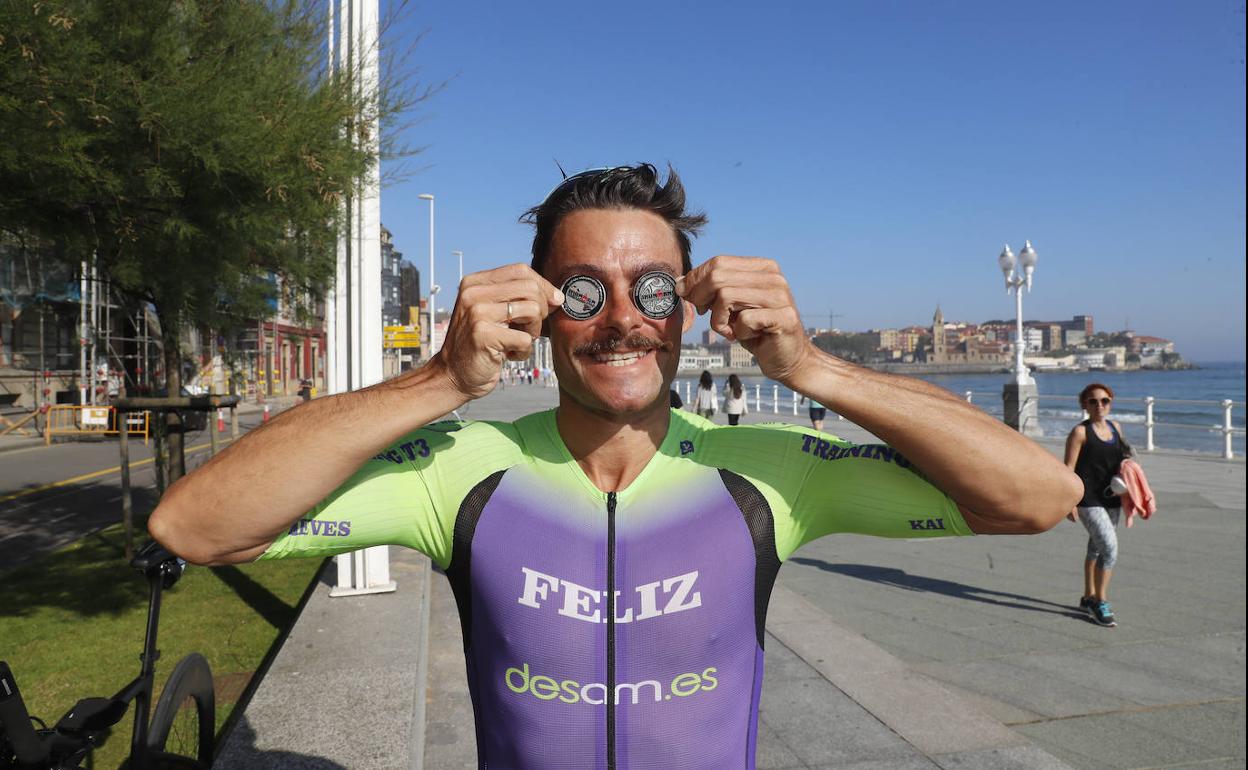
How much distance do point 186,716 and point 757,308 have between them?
3.34m

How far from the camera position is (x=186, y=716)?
354 centimetres

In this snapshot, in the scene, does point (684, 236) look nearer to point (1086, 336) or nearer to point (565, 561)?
point (565, 561)

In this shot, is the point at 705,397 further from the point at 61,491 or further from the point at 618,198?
the point at 618,198

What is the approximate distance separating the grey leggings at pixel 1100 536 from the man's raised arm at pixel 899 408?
5.50 meters

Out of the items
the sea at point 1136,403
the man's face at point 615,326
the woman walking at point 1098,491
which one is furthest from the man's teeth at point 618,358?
the sea at point 1136,403

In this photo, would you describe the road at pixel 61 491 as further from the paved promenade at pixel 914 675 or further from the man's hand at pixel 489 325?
the man's hand at pixel 489 325

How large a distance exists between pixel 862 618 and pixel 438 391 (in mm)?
5712

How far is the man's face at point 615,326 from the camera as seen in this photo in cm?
179

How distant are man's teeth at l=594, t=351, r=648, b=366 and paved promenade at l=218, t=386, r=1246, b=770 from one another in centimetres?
268

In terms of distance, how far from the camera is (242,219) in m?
5.41

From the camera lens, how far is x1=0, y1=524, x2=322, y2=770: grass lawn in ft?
16.3

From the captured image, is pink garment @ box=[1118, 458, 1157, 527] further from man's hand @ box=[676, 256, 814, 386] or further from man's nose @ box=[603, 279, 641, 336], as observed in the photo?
man's nose @ box=[603, 279, 641, 336]

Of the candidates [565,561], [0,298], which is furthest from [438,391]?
[0,298]

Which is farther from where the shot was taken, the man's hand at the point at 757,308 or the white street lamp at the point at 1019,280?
the white street lamp at the point at 1019,280
